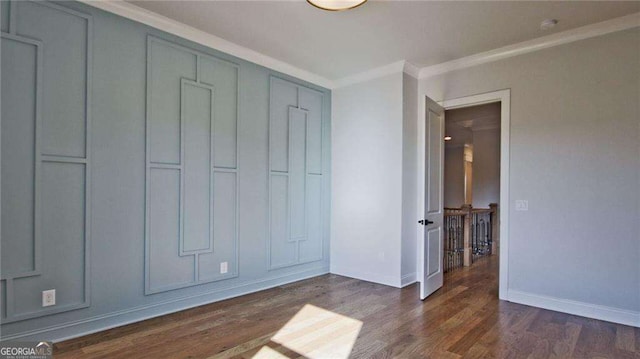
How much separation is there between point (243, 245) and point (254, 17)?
2325mm

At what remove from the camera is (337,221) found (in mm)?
4918

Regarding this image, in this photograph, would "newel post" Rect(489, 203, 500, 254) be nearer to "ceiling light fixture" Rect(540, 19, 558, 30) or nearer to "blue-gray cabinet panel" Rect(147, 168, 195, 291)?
"ceiling light fixture" Rect(540, 19, 558, 30)

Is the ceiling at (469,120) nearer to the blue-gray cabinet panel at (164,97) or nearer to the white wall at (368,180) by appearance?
the white wall at (368,180)

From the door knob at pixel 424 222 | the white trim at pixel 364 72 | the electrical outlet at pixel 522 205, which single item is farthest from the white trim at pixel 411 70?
the electrical outlet at pixel 522 205

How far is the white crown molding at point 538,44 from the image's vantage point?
10.3 ft

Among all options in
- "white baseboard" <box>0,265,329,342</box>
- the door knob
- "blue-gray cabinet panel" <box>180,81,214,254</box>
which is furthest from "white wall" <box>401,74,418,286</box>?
"blue-gray cabinet panel" <box>180,81,214,254</box>

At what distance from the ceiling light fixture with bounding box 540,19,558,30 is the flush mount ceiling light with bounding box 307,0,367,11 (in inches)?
68.5

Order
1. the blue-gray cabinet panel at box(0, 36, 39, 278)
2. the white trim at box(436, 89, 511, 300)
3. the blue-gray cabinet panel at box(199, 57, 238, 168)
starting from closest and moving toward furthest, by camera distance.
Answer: the blue-gray cabinet panel at box(0, 36, 39, 278)
the blue-gray cabinet panel at box(199, 57, 238, 168)
the white trim at box(436, 89, 511, 300)

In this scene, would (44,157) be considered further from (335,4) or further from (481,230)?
(481,230)

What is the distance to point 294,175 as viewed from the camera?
14.7 feet

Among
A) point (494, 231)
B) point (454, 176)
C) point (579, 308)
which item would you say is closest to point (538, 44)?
point (579, 308)

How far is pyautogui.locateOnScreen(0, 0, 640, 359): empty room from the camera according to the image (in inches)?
102

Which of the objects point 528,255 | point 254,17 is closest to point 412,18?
point 254,17

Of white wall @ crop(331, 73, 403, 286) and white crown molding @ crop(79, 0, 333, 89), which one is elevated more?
white crown molding @ crop(79, 0, 333, 89)
